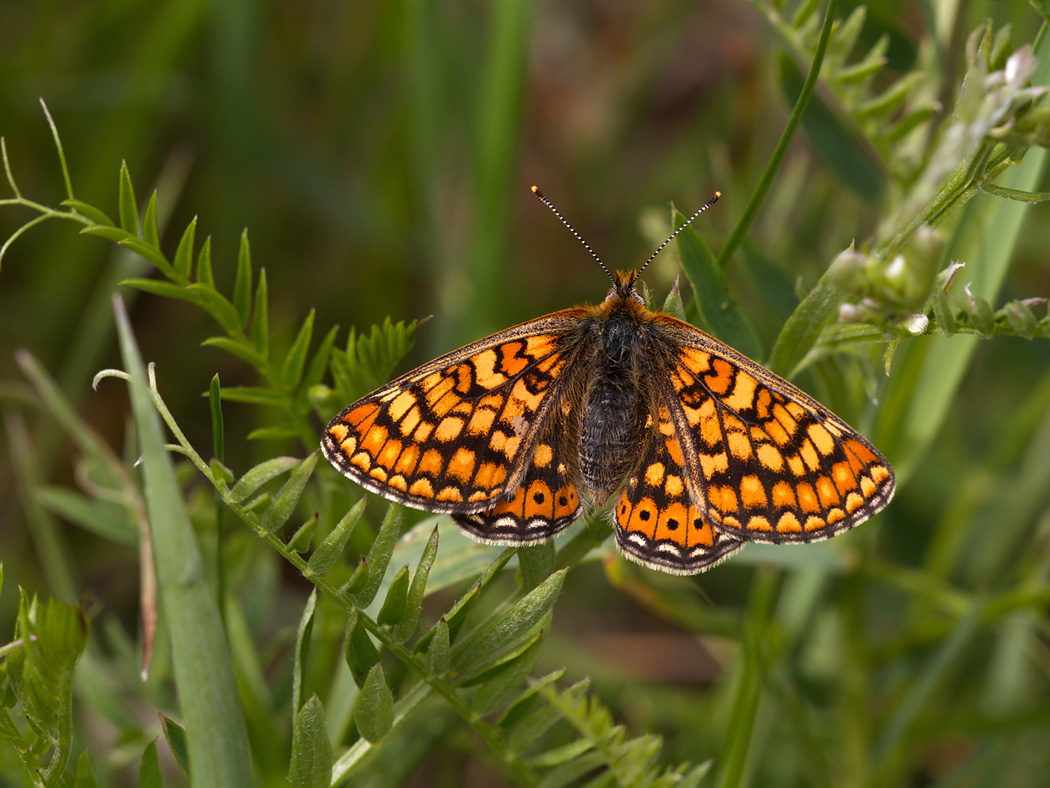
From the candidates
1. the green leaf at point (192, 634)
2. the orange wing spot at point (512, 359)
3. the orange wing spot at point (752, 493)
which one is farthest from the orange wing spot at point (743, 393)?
the green leaf at point (192, 634)

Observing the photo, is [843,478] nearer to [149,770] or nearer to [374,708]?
[374,708]

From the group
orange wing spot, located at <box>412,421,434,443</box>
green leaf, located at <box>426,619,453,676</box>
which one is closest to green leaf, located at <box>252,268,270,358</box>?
orange wing spot, located at <box>412,421,434,443</box>

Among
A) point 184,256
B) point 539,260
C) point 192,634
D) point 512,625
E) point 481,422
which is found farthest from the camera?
point 539,260

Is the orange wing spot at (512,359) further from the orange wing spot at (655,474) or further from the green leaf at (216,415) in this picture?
the green leaf at (216,415)

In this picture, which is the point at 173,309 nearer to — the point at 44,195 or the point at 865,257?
the point at 44,195

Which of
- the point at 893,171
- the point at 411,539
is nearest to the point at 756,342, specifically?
the point at 893,171

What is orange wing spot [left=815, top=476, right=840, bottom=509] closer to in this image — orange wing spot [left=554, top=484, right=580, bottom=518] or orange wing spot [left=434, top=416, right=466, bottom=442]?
orange wing spot [left=554, top=484, right=580, bottom=518]

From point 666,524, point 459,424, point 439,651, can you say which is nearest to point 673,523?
point 666,524
